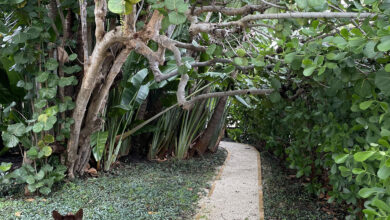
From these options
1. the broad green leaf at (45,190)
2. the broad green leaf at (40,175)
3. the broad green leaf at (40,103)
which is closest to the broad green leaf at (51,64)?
the broad green leaf at (40,103)

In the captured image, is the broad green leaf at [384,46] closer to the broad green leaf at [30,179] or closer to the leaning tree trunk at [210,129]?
the broad green leaf at [30,179]

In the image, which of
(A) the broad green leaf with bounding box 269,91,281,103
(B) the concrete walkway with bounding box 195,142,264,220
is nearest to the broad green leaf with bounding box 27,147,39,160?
(B) the concrete walkway with bounding box 195,142,264,220

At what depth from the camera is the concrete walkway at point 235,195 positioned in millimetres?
3125

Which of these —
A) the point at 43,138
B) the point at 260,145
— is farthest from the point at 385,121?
the point at 260,145

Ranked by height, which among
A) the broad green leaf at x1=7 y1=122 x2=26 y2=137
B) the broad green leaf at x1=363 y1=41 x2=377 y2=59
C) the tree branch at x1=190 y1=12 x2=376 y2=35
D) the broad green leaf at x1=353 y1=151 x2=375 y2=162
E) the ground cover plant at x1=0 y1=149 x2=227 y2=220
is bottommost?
the ground cover plant at x1=0 y1=149 x2=227 y2=220

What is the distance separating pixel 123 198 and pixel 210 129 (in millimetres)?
2967

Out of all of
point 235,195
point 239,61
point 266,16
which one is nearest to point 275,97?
point 239,61

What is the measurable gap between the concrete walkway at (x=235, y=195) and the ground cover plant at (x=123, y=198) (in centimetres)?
14

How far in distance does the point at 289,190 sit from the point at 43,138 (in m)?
2.77

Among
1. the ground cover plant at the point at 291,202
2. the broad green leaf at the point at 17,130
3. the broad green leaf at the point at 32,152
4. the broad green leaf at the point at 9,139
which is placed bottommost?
the ground cover plant at the point at 291,202

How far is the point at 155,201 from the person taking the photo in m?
3.23

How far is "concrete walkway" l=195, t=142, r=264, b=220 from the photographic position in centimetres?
312

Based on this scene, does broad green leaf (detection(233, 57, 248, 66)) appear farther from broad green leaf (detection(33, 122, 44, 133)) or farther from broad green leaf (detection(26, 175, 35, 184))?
broad green leaf (detection(26, 175, 35, 184))

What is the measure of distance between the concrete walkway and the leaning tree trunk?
58 cm
